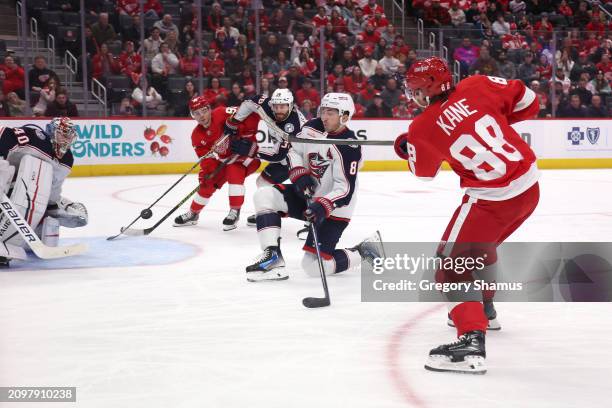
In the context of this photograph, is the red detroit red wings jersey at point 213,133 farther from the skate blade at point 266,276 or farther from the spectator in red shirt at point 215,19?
the spectator in red shirt at point 215,19

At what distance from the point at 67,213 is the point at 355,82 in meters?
6.79

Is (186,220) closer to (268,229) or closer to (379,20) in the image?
(268,229)

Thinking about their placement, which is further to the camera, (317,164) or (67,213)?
(67,213)

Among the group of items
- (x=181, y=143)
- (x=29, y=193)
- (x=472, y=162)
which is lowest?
(x=181, y=143)

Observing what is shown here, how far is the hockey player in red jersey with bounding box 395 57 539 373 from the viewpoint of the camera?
242 cm

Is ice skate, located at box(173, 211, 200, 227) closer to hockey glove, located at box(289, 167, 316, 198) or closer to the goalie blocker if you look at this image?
the goalie blocker

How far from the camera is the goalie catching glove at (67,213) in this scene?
14.7ft

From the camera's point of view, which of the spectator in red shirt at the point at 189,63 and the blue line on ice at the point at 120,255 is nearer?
the blue line on ice at the point at 120,255

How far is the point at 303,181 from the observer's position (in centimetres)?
389

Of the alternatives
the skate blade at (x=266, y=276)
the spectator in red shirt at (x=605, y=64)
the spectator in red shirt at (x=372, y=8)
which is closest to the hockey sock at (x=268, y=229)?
the skate blade at (x=266, y=276)

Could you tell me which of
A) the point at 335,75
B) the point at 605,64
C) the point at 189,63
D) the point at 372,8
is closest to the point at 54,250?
the point at 189,63

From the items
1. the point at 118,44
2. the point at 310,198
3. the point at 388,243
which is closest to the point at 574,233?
the point at 388,243

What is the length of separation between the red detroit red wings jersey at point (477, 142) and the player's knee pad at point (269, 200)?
1.52 meters

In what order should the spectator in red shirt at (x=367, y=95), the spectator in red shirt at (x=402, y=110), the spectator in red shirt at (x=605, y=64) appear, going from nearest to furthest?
the spectator in red shirt at (x=367, y=95) → the spectator in red shirt at (x=402, y=110) → the spectator in red shirt at (x=605, y=64)
